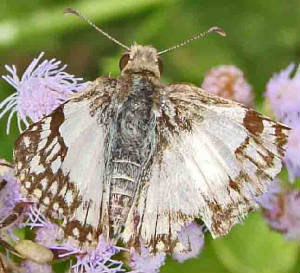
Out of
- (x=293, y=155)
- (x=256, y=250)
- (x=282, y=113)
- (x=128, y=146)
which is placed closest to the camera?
(x=128, y=146)

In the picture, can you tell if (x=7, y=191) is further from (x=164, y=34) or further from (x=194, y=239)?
(x=164, y=34)

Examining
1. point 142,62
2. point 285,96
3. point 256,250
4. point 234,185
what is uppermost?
point 285,96

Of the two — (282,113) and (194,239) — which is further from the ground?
(282,113)

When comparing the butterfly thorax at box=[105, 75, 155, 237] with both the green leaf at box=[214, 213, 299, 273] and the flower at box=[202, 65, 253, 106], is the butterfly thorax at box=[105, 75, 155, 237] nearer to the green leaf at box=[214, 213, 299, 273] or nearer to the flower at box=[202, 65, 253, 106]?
the flower at box=[202, 65, 253, 106]

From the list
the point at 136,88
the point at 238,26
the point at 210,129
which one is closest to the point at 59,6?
the point at 238,26

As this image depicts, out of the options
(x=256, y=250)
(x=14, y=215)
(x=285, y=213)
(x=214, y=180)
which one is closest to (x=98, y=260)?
(x=14, y=215)

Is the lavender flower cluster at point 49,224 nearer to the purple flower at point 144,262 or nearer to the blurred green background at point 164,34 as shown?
the purple flower at point 144,262

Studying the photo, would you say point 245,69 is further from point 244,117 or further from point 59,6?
point 244,117
